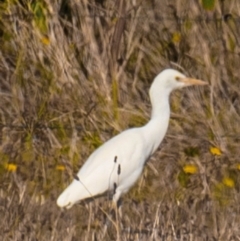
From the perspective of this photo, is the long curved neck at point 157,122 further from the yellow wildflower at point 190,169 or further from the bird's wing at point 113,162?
the yellow wildflower at point 190,169

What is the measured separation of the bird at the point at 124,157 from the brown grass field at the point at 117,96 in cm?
11

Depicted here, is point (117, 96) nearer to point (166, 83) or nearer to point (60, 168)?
point (60, 168)

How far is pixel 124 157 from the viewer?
5.76 m

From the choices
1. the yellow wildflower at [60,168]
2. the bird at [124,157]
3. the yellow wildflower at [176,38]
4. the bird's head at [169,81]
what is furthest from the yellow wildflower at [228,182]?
the yellow wildflower at [176,38]

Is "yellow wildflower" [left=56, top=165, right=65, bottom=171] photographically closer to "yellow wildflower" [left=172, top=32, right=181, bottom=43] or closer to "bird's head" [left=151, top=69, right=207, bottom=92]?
"bird's head" [left=151, top=69, right=207, bottom=92]

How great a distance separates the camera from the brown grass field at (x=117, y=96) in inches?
242

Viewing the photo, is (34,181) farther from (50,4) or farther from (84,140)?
(50,4)

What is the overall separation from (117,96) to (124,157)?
975mm

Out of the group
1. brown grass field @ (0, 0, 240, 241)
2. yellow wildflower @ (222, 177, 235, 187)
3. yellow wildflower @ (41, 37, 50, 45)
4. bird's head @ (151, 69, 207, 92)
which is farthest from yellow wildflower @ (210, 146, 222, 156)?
yellow wildflower @ (41, 37, 50, 45)

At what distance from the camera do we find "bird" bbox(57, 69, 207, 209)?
5.52 metres

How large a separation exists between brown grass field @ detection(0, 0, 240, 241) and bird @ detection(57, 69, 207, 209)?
110mm

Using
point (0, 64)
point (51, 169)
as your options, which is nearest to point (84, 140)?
point (51, 169)

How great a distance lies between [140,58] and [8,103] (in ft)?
2.48

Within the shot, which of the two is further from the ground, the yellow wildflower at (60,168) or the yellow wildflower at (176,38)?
the yellow wildflower at (176,38)
